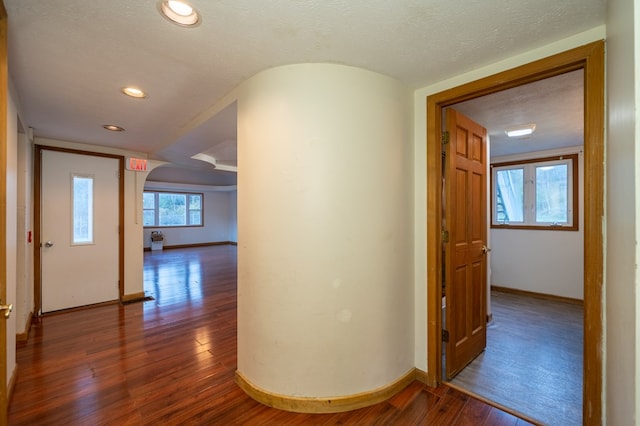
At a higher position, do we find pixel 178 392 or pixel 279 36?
pixel 279 36

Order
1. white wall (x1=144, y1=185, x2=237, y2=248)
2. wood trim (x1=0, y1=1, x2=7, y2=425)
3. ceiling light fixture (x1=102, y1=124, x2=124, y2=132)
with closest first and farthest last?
wood trim (x1=0, y1=1, x2=7, y2=425)
ceiling light fixture (x1=102, y1=124, x2=124, y2=132)
white wall (x1=144, y1=185, x2=237, y2=248)

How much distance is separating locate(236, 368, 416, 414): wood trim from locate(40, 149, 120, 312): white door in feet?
11.3

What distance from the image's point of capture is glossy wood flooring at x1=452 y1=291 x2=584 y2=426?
1906 mm

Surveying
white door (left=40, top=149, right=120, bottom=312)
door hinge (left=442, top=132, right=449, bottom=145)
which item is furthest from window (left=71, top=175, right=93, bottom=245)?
door hinge (left=442, top=132, right=449, bottom=145)

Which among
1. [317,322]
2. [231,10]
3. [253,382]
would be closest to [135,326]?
[253,382]

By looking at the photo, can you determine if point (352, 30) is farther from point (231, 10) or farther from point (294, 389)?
point (294, 389)

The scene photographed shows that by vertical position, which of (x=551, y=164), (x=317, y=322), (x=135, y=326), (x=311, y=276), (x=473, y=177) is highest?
(x=551, y=164)

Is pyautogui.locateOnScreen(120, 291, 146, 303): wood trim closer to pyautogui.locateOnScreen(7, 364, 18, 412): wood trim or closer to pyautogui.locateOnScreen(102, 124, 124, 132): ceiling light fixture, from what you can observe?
pyautogui.locateOnScreen(7, 364, 18, 412): wood trim

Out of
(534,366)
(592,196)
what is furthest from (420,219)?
(534,366)

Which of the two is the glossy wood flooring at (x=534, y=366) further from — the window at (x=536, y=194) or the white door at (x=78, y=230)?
the white door at (x=78, y=230)

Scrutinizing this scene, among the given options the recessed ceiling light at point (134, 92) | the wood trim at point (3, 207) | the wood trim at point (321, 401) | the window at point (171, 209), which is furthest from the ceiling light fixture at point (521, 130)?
the window at point (171, 209)

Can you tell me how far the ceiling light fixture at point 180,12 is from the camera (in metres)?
1.28

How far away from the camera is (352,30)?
146 centimetres

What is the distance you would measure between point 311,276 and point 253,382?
3.06 ft
